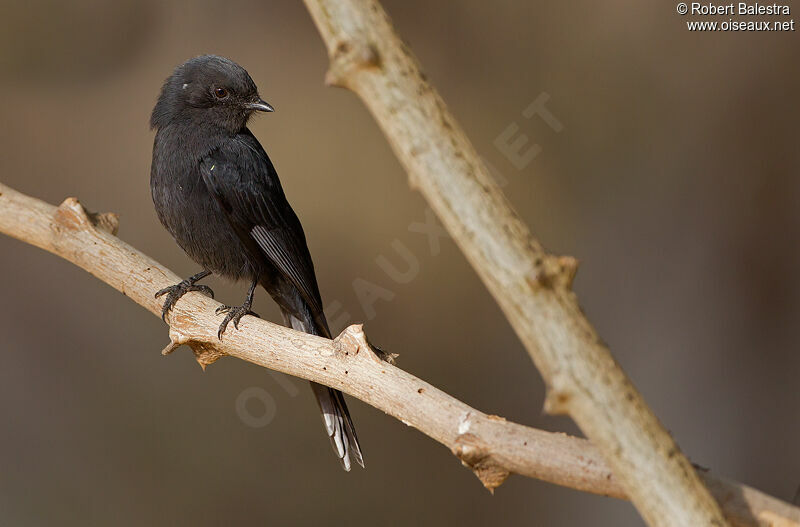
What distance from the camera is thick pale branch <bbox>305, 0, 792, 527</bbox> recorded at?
1215 millimetres

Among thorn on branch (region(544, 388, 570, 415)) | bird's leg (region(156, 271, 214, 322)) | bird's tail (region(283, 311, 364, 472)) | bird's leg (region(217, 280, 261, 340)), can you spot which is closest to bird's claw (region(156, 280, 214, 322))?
bird's leg (region(156, 271, 214, 322))

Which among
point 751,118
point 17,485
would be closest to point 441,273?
point 751,118

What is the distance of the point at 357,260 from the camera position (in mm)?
4191

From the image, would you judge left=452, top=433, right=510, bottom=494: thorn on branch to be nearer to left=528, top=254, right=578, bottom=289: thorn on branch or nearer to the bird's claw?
left=528, top=254, right=578, bottom=289: thorn on branch

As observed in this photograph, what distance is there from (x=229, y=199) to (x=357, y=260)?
5.14 ft

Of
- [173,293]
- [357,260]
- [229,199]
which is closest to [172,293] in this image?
[173,293]

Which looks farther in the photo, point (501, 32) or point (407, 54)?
point (501, 32)

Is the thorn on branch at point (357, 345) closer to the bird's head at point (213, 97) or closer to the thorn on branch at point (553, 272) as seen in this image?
the thorn on branch at point (553, 272)

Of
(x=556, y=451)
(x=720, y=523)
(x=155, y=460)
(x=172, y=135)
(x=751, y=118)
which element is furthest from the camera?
(x=155, y=460)

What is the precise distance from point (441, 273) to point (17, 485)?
2398mm

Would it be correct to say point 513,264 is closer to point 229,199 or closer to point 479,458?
point 479,458

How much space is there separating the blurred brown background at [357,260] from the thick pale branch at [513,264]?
9.30ft

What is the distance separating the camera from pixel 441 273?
4.22 meters

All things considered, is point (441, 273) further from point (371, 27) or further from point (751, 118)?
point (371, 27)
